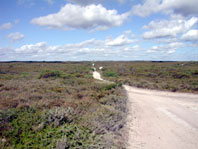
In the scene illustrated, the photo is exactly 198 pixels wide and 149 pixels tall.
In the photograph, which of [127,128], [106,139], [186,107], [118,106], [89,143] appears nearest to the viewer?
[89,143]

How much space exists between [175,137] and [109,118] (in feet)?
10.5

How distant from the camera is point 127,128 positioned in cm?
738

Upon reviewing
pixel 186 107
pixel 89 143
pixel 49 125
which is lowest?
pixel 186 107

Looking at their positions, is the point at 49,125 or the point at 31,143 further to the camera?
the point at 49,125

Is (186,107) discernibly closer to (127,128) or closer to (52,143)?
(127,128)

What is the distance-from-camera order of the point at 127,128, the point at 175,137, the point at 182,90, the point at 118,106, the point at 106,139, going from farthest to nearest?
the point at 182,90, the point at 118,106, the point at 127,128, the point at 175,137, the point at 106,139

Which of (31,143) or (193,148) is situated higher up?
(31,143)

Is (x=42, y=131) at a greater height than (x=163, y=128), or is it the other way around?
(x=42, y=131)

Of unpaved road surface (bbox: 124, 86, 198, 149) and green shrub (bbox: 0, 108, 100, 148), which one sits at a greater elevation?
green shrub (bbox: 0, 108, 100, 148)

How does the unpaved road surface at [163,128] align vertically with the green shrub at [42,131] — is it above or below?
below

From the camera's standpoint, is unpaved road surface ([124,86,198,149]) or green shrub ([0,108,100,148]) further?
unpaved road surface ([124,86,198,149])

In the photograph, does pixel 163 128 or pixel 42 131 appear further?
pixel 163 128

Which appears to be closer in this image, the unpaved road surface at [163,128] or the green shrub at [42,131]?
the green shrub at [42,131]

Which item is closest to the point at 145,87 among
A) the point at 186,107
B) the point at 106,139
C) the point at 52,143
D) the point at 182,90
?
the point at 182,90
